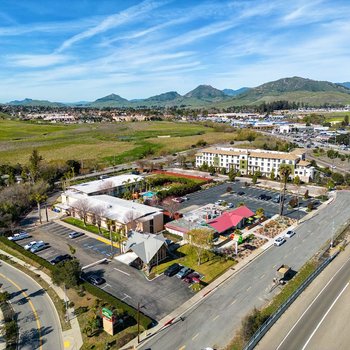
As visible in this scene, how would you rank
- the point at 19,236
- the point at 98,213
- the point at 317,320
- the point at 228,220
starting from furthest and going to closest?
the point at 98,213
the point at 228,220
the point at 19,236
the point at 317,320

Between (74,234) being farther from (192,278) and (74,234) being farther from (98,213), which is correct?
(192,278)

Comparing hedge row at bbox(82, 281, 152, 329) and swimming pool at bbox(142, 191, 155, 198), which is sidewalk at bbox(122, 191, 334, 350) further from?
swimming pool at bbox(142, 191, 155, 198)

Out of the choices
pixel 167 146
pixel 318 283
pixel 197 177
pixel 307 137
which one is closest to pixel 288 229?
pixel 318 283

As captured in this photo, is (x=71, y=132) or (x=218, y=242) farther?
(x=71, y=132)

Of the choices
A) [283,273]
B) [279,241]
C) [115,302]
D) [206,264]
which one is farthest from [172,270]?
[279,241]

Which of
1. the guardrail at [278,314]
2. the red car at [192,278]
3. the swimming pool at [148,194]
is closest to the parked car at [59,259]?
the red car at [192,278]

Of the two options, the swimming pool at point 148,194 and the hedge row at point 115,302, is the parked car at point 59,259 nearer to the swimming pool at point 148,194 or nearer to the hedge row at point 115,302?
the hedge row at point 115,302

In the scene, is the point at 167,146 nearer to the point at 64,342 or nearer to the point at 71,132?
the point at 71,132
